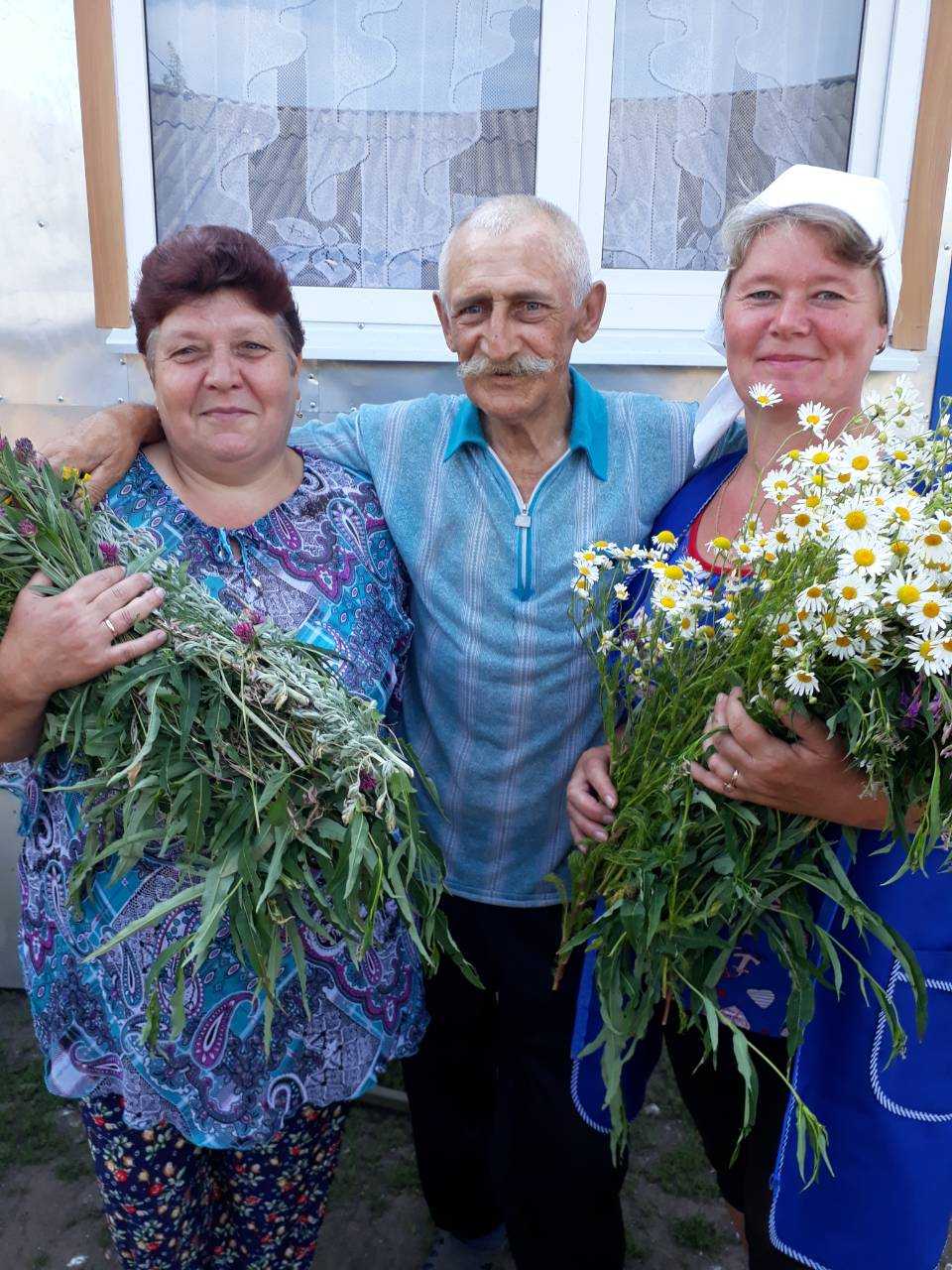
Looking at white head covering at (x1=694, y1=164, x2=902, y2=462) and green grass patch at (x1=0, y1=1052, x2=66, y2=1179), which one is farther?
green grass patch at (x1=0, y1=1052, x2=66, y2=1179)

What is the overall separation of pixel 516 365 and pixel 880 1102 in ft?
4.74

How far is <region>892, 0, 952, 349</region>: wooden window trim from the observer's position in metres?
2.91

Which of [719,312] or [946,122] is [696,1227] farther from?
[946,122]

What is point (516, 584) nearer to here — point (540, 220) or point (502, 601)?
point (502, 601)

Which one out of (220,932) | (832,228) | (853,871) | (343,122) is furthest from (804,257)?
(343,122)

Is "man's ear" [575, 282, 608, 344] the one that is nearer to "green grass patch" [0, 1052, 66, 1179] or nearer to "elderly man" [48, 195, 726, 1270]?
"elderly man" [48, 195, 726, 1270]

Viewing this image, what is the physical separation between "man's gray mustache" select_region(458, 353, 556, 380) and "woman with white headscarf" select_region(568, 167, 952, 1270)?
357 millimetres

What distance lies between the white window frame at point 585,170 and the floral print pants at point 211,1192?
2192 millimetres

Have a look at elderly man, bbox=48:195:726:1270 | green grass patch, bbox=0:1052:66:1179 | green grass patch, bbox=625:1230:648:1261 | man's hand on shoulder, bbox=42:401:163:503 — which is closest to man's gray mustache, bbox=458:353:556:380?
elderly man, bbox=48:195:726:1270

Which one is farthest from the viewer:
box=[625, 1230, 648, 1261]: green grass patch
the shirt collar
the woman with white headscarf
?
box=[625, 1230, 648, 1261]: green grass patch

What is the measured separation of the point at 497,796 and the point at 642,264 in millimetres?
2095

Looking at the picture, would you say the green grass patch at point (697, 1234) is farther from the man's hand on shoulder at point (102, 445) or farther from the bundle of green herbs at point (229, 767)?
the man's hand on shoulder at point (102, 445)

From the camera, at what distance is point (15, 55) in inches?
111

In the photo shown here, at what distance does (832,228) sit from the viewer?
5.66 ft
